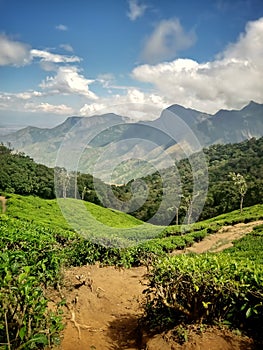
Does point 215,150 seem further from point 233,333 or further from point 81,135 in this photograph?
point 233,333

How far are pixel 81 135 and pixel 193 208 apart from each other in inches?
1889

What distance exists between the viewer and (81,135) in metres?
12.5

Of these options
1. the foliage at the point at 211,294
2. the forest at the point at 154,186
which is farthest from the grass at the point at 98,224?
the forest at the point at 154,186

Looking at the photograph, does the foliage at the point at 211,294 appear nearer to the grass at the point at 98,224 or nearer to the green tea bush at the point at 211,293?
the green tea bush at the point at 211,293

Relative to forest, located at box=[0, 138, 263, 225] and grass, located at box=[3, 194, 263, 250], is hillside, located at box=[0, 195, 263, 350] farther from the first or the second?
forest, located at box=[0, 138, 263, 225]

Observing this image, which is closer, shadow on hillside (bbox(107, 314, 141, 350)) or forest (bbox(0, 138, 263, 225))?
shadow on hillside (bbox(107, 314, 141, 350))

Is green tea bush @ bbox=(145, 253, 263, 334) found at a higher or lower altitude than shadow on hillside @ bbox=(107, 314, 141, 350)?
higher

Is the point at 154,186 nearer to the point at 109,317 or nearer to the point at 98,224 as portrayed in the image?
the point at 98,224

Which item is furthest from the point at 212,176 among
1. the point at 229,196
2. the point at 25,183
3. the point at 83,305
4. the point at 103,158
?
the point at 83,305

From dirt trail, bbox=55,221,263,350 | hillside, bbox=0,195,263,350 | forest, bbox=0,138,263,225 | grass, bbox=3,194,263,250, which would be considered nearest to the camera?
hillside, bbox=0,195,263,350

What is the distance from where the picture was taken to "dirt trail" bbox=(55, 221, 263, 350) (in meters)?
4.88

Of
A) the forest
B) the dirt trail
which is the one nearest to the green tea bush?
the dirt trail

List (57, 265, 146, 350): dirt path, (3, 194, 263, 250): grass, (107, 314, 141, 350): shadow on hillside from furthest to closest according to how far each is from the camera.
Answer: (3, 194, 263, 250): grass < (57, 265, 146, 350): dirt path < (107, 314, 141, 350): shadow on hillside

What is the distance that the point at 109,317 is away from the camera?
24.6 ft
